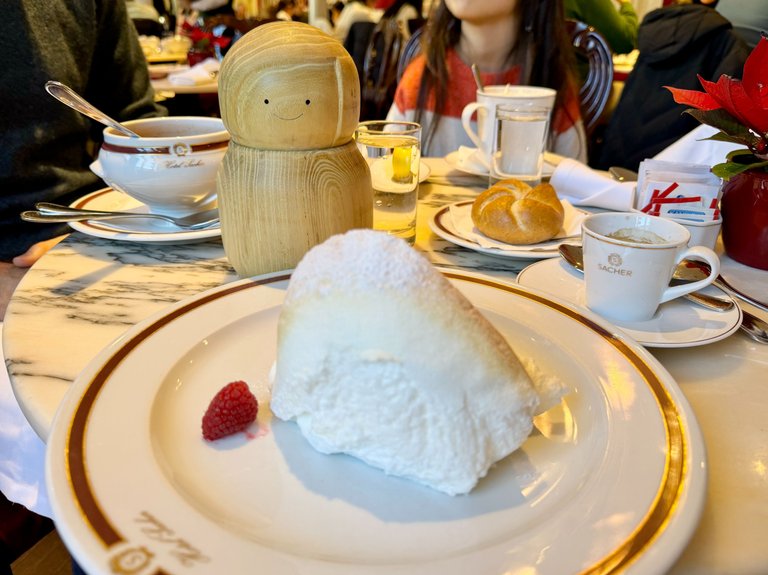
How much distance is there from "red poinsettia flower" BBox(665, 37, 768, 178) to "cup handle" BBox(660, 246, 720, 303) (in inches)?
8.0

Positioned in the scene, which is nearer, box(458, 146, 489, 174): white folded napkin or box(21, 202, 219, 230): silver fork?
box(21, 202, 219, 230): silver fork

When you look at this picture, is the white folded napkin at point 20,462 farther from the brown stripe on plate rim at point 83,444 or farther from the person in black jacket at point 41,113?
the person in black jacket at point 41,113

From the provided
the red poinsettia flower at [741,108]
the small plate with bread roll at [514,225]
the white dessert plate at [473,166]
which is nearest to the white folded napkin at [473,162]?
the white dessert plate at [473,166]

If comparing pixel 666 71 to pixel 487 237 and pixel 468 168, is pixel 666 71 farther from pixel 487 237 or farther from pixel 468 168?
pixel 487 237

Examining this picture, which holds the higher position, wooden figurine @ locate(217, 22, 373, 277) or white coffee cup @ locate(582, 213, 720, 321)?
wooden figurine @ locate(217, 22, 373, 277)

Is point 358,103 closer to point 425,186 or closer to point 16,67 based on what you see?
point 425,186

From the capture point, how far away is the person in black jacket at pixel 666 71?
5.65 ft

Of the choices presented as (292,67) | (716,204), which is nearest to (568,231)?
(716,204)

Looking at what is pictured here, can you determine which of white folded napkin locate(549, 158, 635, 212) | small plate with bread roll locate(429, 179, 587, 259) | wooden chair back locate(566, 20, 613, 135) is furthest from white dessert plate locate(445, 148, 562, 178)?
wooden chair back locate(566, 20, 613, 135)

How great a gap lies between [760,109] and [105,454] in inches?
31.6

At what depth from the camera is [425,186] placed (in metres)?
1.10

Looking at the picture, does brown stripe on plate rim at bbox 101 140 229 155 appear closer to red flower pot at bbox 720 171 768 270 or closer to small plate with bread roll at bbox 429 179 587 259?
small plate with bread roll at bbox 429 179 587 259

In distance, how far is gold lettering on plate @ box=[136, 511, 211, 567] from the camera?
303 millimetres

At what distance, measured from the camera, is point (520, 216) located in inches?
31.0
